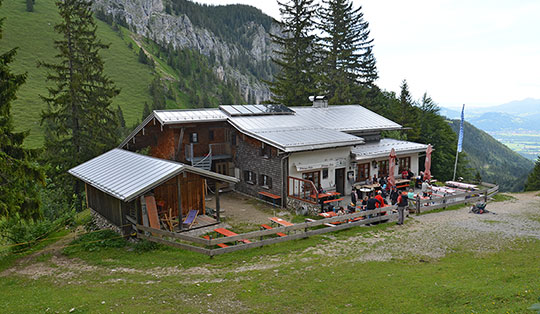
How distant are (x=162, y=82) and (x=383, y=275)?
4269 inches

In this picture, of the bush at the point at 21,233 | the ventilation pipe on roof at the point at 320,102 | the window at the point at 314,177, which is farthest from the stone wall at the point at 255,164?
the bush at the point at 21,233

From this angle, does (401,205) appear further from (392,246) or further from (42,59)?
(42,59)

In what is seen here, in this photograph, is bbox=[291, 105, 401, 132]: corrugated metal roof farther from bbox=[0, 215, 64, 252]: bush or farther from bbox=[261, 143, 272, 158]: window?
bbox=[0, 215, 64, 252]: bush

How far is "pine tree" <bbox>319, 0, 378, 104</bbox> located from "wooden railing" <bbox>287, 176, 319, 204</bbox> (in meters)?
25.5

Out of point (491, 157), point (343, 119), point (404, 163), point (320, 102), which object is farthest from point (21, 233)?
point (491, 157)

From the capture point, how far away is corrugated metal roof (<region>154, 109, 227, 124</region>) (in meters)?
24.8

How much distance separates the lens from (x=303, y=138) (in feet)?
79.5

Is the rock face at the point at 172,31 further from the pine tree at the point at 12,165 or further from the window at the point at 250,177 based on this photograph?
the pine tree at the point at 12,165

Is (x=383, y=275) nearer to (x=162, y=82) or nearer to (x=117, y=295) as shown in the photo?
(x=117, y=295)

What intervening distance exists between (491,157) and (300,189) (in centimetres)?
16715

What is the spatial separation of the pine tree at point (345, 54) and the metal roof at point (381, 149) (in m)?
16.3

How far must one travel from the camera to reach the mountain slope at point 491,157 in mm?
135625

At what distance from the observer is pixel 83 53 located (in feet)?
97.9

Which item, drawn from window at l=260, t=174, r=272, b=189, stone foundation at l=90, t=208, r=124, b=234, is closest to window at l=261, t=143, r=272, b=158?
window at l=260, t=174, r=272, b=189
